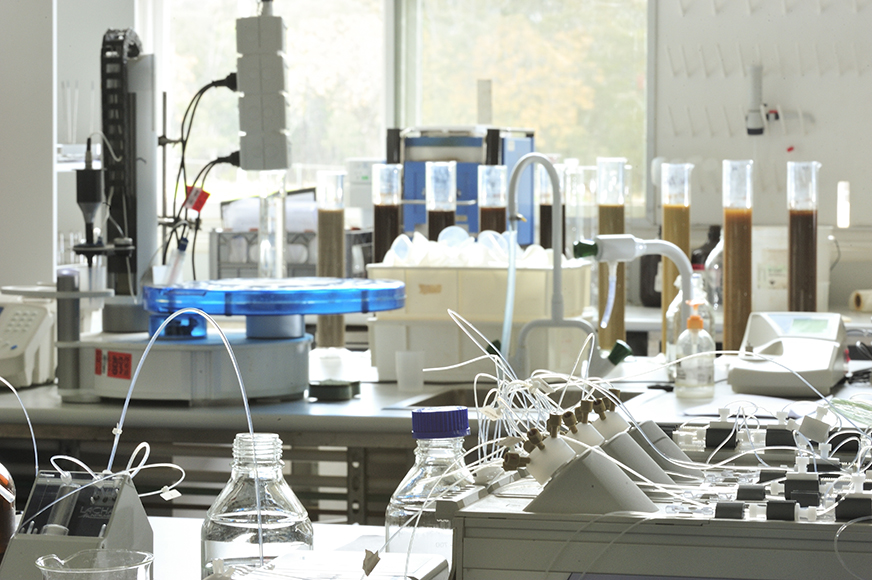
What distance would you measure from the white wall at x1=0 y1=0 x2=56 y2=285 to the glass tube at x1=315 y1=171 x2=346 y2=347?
705 millimetres

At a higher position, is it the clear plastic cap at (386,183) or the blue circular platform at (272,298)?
the clear plastic cap at (386,183)

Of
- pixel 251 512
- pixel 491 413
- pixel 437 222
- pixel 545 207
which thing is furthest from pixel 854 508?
pixel 545 207

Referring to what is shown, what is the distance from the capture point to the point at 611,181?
303 cm

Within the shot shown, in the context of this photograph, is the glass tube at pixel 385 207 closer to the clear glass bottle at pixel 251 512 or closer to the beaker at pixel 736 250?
the beaker at pixel 736 250

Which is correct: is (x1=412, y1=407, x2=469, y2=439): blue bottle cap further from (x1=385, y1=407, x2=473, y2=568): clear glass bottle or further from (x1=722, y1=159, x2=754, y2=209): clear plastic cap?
(x1=722, y1=159, x2=754, y2=209): clear plastic cap

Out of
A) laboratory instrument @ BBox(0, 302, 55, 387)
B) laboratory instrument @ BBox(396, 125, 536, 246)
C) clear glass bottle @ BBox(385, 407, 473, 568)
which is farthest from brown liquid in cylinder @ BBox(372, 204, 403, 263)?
clear glass bottle @ BBox(385, 407, 473, 568)

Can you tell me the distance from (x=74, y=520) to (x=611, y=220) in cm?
235

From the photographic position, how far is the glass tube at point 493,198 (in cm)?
321

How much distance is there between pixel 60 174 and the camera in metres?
4.57

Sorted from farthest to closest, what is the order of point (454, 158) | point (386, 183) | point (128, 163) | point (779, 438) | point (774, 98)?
point (774, 98) < point (454, 158) < point (386, 183) < point (128, 163) < point (779, 438)

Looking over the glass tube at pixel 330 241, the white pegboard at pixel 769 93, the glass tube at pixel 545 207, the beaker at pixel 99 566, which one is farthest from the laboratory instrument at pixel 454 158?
the beaker at pixel 99 566

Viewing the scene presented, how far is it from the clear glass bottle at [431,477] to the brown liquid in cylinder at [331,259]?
2125 millimetres

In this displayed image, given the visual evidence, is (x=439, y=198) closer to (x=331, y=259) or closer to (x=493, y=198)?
(x=493, y=198)

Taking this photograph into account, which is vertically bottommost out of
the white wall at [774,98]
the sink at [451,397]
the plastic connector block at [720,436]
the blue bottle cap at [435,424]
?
the sink at [451,397]
